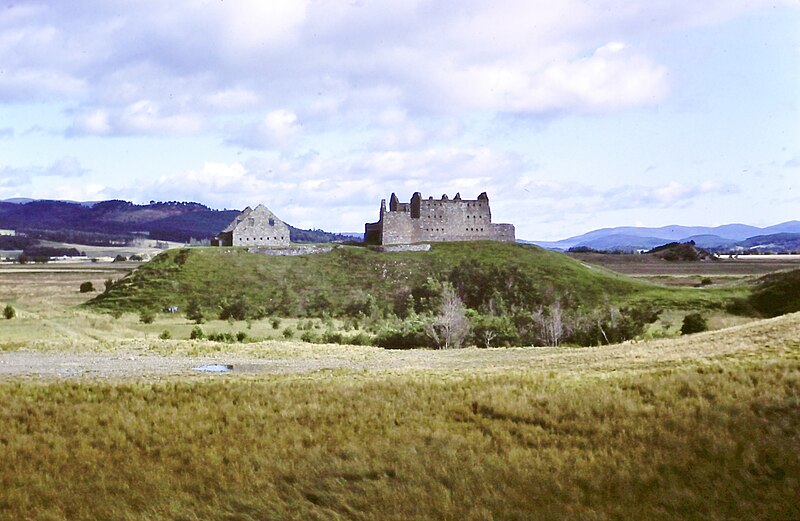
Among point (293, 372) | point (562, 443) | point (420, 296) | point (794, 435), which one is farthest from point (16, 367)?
point (420, 296)

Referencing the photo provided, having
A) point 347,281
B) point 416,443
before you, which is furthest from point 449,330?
point 416,443

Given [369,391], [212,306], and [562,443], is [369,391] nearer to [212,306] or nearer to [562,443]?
[562,443]

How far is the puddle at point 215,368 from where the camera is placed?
25.4m

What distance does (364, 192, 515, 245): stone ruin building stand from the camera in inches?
4156

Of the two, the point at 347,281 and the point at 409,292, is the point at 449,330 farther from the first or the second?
the point at 347,281

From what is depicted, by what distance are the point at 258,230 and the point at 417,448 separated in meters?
88.9

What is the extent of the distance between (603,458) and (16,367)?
72.4 ft

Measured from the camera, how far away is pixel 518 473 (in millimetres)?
11227

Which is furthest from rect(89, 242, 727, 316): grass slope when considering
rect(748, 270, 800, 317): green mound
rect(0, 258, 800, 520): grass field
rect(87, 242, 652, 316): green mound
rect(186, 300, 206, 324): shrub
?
rect(0, 258, 800, 520): grass field

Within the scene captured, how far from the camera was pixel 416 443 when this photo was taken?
42.8ft

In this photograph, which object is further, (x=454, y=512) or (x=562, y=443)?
(x=562, y=443)

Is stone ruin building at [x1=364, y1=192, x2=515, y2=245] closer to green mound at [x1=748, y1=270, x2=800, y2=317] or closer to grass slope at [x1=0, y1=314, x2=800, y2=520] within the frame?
green mound at [x1=748, y1=270, x2=800, y2=317]

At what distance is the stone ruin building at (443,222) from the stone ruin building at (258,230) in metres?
14.7

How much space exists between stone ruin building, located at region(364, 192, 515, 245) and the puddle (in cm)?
7712
